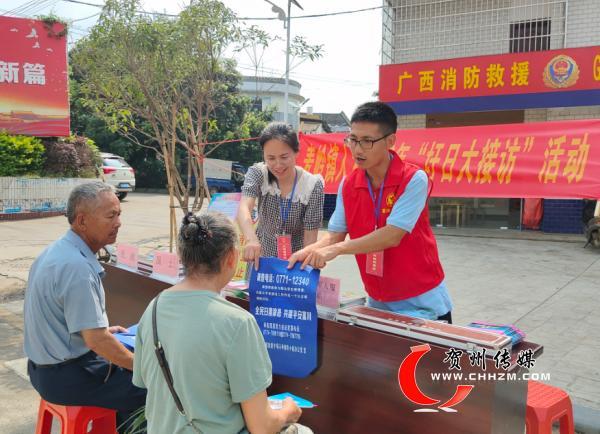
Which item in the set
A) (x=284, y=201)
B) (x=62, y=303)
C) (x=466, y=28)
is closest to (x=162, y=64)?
(x=284, y=201)

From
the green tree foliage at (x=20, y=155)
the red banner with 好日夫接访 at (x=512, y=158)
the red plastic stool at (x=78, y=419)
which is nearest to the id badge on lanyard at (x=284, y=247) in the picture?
the red plastic stool at (x=78, y=419)

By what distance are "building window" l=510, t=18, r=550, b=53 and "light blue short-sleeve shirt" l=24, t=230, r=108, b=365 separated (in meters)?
10.3

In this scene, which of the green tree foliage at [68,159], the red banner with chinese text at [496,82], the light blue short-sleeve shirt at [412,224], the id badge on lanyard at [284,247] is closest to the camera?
the light blue short-sleeve shirt at [412,224]

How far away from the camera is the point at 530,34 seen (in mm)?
10398

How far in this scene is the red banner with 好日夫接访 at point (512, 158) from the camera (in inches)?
247

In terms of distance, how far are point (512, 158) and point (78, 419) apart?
6.09 meters

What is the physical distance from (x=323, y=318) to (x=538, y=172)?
5508mm

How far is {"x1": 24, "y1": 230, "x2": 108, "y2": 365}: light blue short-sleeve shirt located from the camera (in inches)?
78.5

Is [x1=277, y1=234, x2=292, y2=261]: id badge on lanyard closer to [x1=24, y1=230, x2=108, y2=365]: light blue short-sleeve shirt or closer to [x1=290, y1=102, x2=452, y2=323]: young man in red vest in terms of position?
[x1=290, y1=102, x2=452, y2=323]: young man in red vest

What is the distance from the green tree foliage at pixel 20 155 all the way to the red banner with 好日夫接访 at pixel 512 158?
9117mm

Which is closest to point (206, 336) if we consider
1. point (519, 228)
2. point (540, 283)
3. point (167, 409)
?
point (167, 409)

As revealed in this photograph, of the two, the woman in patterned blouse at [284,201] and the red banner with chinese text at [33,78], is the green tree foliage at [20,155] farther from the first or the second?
the woman in patterned blouse at [284,201]

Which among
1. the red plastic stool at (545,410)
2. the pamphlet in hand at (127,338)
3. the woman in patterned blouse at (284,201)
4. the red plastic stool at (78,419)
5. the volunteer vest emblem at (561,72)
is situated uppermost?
the volunteer vest emblem at (561,72)

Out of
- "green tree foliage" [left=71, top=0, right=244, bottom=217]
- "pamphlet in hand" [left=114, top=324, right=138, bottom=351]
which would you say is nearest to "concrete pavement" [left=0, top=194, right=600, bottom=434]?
"pamphlet in hand" [left=114, top=324, right=138, bottom=351]
